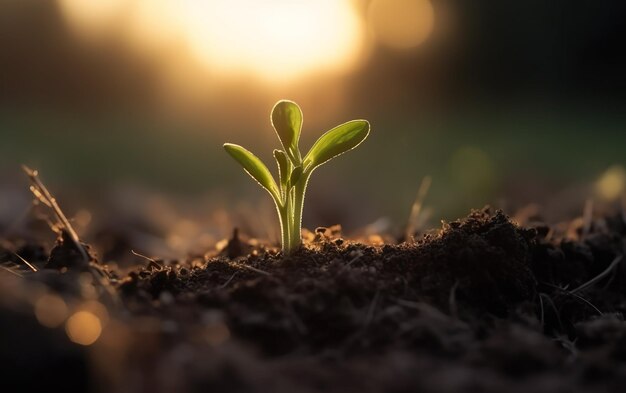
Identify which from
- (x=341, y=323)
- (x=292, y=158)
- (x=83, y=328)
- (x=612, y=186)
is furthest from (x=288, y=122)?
(x=612, y=186)

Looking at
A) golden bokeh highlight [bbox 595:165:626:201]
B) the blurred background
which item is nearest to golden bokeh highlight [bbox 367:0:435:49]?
the blurred background

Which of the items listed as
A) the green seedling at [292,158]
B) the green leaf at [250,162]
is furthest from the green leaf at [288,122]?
the green leaf at [250,162]

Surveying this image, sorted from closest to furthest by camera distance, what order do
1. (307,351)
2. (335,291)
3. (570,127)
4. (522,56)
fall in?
1. (307,351)
2. (335,291)
3. (570,127)
4. (522,56)

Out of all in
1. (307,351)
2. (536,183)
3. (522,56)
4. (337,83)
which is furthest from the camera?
(337,83)

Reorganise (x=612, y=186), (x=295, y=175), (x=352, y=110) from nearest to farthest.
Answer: (x=295, y=175) → (x=612, y=186) → (x=352, y=110)

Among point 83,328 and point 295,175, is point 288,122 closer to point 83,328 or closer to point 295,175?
point 295,175

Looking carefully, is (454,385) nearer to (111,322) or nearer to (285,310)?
(285,310)

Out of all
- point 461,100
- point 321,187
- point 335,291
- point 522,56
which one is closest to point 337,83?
point 461,100
